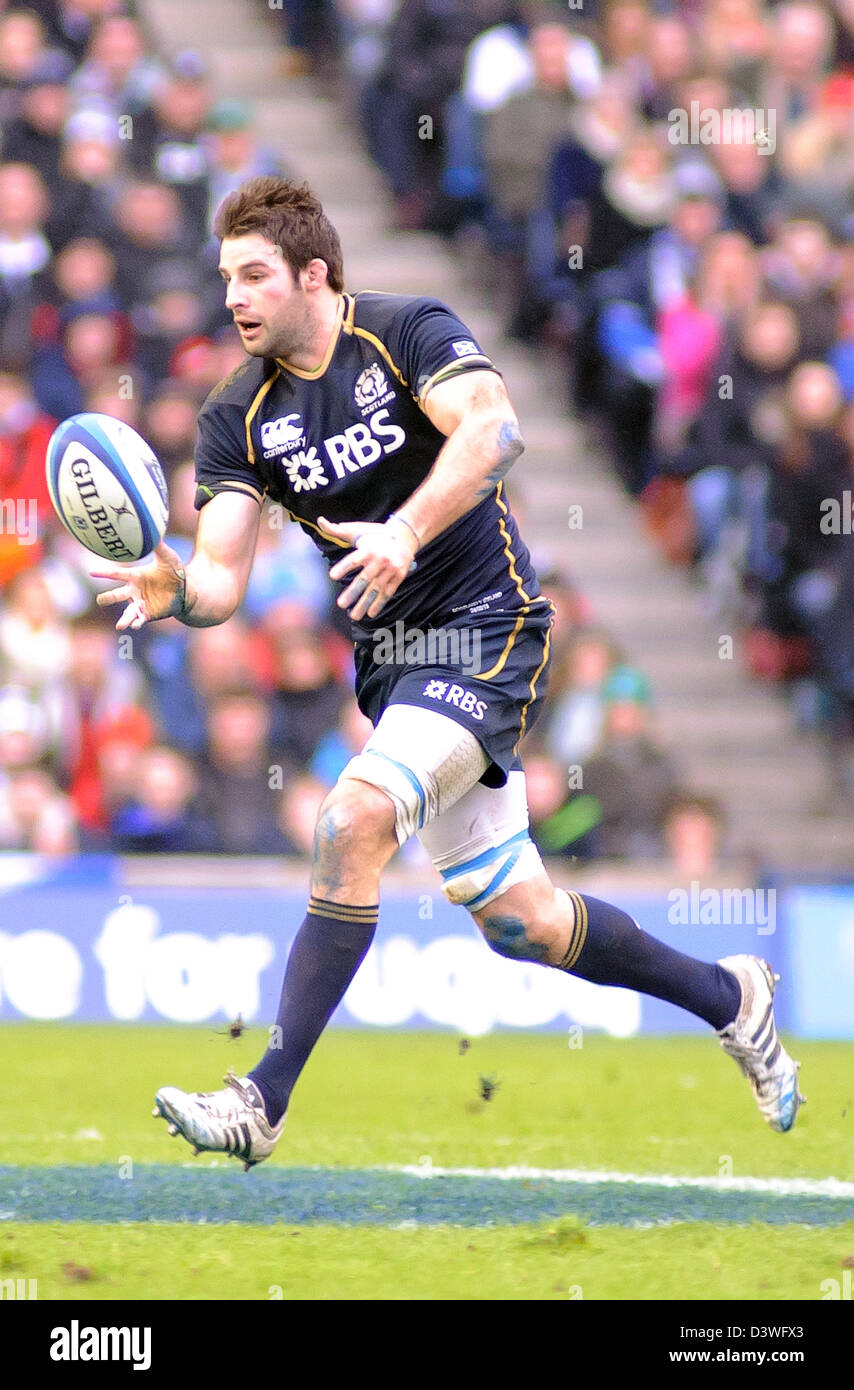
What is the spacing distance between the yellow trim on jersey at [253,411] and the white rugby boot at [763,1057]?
2060mm

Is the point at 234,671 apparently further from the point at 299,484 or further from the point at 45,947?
the point at 299,484

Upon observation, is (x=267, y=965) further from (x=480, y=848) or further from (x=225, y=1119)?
(x=225, y=1119)

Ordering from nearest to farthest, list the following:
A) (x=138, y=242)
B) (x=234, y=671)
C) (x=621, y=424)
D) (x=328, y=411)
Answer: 1. (x=328, y=411)
2. (x=234, y=671)
3. (x=138, y=242)
4. (x=621, y=424)

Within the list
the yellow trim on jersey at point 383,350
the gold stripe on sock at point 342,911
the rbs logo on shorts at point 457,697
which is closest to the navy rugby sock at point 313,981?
the gold stripe on sock at point 342,911

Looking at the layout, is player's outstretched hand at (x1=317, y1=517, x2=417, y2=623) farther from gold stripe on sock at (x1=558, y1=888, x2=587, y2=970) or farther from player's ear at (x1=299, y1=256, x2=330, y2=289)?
gold stripe on sock at (x1=558, y1=888, x2=587, y2=970)

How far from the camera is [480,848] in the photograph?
5.75 metres

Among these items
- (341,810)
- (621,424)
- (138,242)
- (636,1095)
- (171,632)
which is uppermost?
(138,242)

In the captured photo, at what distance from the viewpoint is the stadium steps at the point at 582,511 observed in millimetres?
13305

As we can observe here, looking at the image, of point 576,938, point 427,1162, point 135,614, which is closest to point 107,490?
point 135,614

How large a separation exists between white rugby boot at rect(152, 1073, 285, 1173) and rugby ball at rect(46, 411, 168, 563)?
1.43 metres

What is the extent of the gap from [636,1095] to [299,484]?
350cm

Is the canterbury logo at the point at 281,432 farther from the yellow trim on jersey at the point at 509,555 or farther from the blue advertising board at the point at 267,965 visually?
the blue advertising board at the point at 267,965
